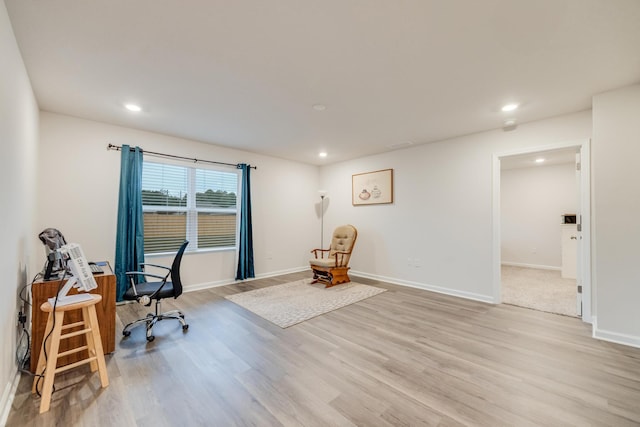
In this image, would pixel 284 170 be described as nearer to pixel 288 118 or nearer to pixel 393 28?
pixel 288 118

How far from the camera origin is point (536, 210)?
653 cm

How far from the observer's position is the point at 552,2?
1.58m

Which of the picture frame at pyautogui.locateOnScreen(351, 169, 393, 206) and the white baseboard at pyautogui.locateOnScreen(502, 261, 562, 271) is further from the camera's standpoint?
the white baseboard at pyautogui.locateOnScreen(502, 261, 562, 271)

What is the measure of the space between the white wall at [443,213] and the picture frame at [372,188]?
12 cm

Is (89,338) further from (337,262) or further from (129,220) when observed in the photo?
(337,262)

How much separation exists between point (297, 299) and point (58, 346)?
8.60 feet

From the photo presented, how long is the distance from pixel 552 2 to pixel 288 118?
2.61 metres

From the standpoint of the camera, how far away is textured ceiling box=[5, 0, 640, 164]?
1667mm

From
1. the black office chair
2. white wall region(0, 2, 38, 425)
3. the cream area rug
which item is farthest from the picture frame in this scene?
white wall region(0, 2, 38, 425)

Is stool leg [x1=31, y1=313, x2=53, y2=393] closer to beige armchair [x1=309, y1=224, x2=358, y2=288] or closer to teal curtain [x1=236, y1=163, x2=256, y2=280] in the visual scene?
teal curtain [x1=236, y1=163, x2=256, y2=280]

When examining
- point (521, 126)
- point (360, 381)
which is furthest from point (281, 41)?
point (521, 126)

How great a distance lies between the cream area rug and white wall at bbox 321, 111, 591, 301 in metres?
0.87

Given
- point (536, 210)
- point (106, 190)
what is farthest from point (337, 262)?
point (536, 210)

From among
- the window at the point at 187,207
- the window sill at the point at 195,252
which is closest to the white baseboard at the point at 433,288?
the window sill at the point at 195,252
